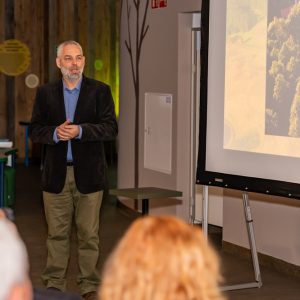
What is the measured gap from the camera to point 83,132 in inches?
198

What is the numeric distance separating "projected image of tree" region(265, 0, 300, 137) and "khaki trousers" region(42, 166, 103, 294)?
1.22 metres

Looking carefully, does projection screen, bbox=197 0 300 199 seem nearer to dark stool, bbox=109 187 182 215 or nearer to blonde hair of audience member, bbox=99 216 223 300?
dark stool, bbox=109 187 182 215

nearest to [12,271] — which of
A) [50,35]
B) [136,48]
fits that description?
[136,48]

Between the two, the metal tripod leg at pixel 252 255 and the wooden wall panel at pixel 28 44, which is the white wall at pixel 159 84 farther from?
the wooden wall panel at pixel 28 44

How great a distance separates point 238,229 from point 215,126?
207 centimetres

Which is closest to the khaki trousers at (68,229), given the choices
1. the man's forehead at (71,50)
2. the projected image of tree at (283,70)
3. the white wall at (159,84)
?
the man's forehead at (71,50)

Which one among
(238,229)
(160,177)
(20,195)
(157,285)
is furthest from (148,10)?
(157,285)

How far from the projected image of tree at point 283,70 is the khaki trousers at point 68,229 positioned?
3.99 feet

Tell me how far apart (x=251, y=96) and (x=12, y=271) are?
354 centimetres

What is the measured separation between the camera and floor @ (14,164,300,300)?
582 centimetres

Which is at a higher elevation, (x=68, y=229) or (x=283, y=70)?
(x=283, y=70)

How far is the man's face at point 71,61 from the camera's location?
16.5 ft

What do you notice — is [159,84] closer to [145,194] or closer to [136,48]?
[136,48]

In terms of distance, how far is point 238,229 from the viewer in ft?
23.2
